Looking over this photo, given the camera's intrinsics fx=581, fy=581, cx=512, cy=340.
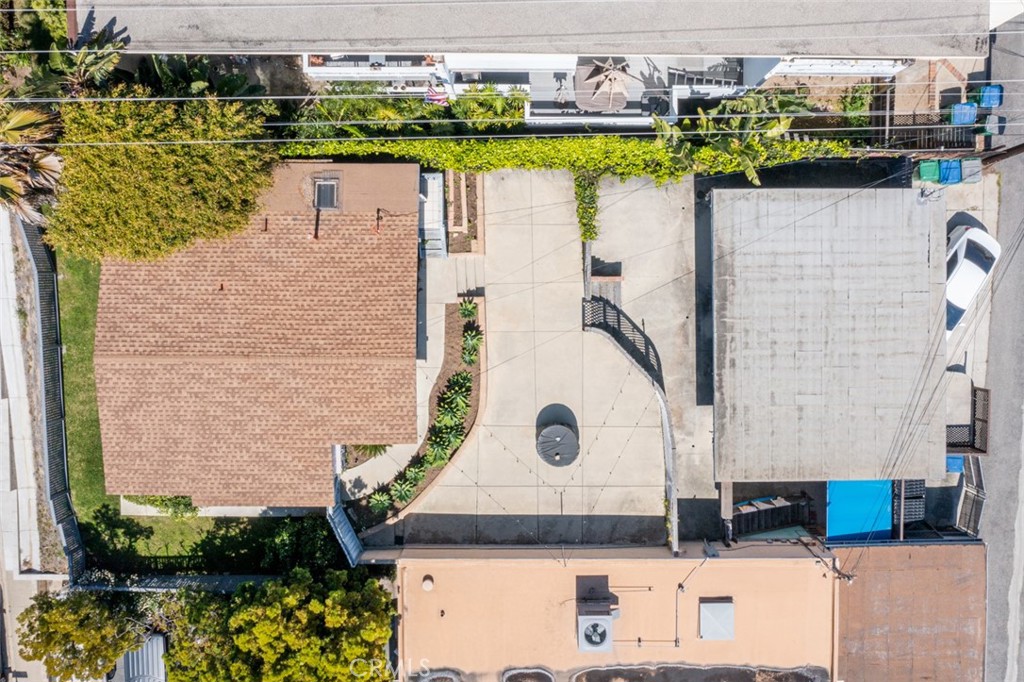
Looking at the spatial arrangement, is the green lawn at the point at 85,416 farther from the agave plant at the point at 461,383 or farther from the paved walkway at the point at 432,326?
the agave plant at the point at 461,383

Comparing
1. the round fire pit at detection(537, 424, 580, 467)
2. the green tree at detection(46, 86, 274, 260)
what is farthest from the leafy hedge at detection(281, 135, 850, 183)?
the round fire pit at detection(537, 424, 580, 467)

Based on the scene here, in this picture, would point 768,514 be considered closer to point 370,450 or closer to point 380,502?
point 380,502

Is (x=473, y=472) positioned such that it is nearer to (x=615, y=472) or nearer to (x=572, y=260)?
(x=615, y=472)

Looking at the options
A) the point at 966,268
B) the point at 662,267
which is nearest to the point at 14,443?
the point at 662,267

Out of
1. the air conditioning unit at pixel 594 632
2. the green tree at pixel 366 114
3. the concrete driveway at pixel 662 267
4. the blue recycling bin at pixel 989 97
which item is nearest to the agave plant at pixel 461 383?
the concrete driveway at pixel 662 267

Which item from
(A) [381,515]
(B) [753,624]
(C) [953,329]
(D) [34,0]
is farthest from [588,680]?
(D) [34,0]

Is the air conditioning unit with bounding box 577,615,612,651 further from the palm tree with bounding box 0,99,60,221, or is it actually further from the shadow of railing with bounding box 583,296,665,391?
the palm tree with bounding box 0,99,60,221

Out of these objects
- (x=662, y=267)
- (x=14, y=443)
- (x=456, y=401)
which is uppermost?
(x=662, y=267)

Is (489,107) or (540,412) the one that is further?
(540,412)
